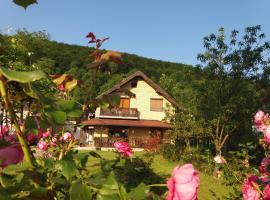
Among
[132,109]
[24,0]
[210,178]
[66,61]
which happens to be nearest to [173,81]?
[132,109]

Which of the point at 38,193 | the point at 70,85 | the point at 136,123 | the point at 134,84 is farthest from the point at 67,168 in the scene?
the point at 134,84

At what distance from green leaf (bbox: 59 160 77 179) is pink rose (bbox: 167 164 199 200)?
205mm

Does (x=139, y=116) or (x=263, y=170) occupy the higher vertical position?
(x=139, y=116)

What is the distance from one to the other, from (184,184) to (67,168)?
0.82 ft

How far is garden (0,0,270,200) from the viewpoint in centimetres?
77

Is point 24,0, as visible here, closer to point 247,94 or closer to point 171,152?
point 247,94

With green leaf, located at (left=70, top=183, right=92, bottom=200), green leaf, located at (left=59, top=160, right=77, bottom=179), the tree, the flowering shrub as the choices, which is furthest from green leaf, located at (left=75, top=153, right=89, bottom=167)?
the tree

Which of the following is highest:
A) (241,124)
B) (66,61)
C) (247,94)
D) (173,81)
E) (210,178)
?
(66,61)

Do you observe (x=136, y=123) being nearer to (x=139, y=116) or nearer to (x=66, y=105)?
(x=139, y=116)

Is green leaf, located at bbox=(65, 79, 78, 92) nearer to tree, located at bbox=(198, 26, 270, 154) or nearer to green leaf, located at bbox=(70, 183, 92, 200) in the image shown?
green leaf, located at bbox=(70, 183, 92, 200)

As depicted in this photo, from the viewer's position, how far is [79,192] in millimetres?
717

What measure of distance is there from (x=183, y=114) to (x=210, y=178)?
282 inches

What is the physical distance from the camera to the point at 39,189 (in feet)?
2.56

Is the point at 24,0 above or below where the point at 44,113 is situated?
above
